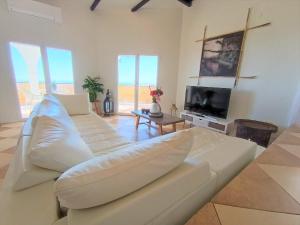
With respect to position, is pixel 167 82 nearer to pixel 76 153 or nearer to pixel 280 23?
pixel 280 23

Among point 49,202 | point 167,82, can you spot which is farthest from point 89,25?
point 49,202

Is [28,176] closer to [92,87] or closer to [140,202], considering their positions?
[140,202]

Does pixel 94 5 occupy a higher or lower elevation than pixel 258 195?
higher

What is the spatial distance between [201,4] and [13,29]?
4291 millimetres

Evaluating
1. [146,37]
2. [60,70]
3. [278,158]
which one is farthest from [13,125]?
Answer: [278,158]

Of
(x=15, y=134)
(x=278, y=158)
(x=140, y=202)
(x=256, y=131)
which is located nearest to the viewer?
(x=140, y=202)

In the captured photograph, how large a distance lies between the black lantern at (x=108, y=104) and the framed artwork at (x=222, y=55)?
2.84 metres

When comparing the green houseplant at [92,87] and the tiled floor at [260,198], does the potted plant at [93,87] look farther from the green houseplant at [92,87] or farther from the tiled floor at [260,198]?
the tiled floor at [260,198]

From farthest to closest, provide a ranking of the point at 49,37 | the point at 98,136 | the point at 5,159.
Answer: the point at 49,37, the point at 5,159, the point at 98,136

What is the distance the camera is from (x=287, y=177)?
39.8 inches

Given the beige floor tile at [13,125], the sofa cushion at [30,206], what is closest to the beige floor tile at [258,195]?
the sofa cushion at [30,206]

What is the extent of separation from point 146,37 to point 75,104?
3.02 meters

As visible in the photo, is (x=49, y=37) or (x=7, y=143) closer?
(x=7, y=143)

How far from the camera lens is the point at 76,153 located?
94 cm
